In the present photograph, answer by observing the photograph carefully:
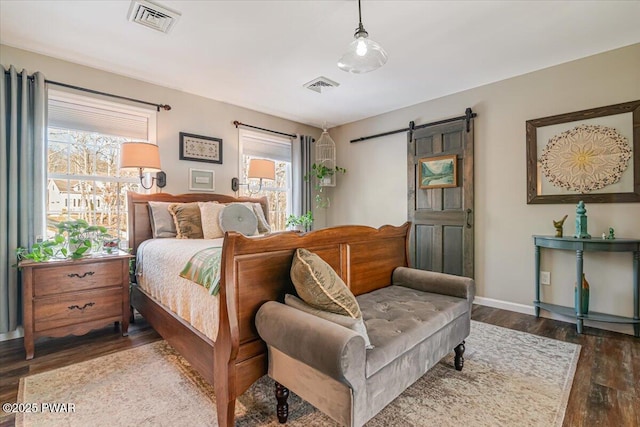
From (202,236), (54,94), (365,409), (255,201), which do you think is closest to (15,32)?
(54,94)

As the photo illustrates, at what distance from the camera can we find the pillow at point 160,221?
314 centimetres

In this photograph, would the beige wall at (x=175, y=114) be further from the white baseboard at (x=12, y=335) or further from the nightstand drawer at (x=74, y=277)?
the white baseboard at (x=12, y=335)

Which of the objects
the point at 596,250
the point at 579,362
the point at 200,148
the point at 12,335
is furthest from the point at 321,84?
the point at 12,335

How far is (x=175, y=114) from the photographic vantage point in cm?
→ 367

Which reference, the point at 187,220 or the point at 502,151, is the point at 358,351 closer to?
the point at 187,220

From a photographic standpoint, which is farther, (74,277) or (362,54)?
(74,277)

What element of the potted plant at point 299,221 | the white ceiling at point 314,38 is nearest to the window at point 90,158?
the white ceiling at point 314,38

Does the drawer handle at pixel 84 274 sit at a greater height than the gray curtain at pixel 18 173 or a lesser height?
lesser

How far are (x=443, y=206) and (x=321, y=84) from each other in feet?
7.19

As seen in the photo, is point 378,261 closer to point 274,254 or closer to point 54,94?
point 274,254

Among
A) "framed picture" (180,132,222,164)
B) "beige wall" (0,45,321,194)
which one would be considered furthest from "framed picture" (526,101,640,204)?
"framed picture" (180,132,222,164)

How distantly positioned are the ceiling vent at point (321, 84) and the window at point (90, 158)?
188 centimetres

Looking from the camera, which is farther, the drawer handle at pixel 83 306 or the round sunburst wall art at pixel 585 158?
the round sunburst wall art at pixel 585 158

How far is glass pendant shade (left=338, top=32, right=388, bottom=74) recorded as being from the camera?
2010 millimetres
